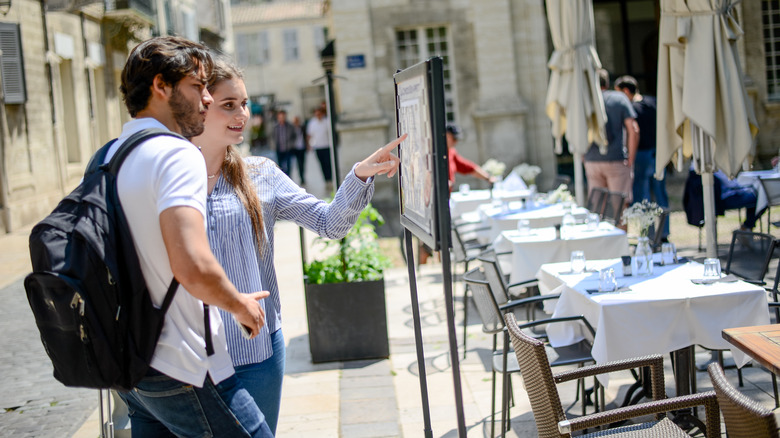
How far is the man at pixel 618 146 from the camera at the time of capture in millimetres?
9555

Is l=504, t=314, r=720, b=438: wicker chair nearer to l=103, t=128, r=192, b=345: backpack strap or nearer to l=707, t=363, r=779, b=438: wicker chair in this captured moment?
l=707, t=363, r=779, b=438: wicker chair

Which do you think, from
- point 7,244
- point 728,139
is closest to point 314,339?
point 728,139

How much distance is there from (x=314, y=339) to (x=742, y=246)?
3.05 m

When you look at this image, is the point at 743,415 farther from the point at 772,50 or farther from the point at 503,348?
the point at 772,50

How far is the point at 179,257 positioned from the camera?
204cm

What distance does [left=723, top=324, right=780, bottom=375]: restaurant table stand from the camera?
280 centimetres

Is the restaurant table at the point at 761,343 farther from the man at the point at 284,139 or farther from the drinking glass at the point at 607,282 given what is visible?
the man at the point at 284,139

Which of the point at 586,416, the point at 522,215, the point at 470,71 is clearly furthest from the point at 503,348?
the point at 470,71

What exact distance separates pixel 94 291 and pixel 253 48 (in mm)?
53238

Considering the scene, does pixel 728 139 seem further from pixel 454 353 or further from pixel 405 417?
pixel 454 353

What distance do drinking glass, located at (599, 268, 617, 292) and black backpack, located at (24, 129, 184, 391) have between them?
2.93 meters

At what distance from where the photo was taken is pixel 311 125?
19.2m

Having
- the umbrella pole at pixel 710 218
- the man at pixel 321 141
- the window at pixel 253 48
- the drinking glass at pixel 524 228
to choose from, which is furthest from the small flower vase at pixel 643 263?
the window at pixel 253 48

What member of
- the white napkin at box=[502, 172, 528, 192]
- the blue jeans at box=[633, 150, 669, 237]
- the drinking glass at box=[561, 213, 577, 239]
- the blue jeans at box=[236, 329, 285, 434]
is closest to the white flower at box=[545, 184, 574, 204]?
the drinking glass at box=[561, 213, 577, 239]
